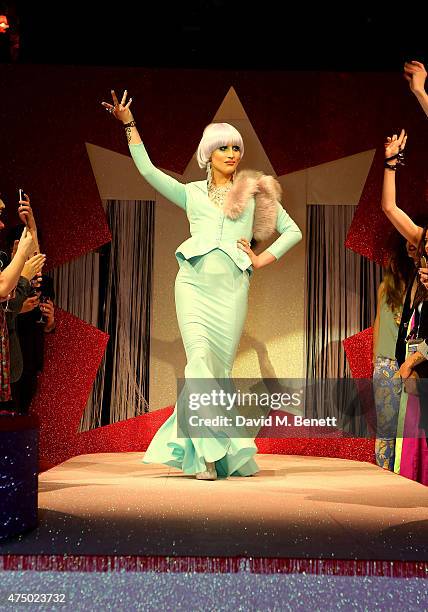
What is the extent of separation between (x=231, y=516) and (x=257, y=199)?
6.03 feet

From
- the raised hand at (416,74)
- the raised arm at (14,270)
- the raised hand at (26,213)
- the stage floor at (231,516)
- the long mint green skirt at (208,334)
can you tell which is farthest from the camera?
the raised hand at (26,213)

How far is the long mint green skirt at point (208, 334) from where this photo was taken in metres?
3.75

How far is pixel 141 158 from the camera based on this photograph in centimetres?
402

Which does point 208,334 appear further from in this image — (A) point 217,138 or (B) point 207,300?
(A) point 217,138

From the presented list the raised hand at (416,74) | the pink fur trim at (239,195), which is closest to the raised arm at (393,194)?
the raised hand at (416,74)

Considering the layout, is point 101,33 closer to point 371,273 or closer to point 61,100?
point 61,100

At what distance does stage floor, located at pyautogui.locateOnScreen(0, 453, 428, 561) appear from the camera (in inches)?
89.7

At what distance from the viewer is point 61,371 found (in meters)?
5.20

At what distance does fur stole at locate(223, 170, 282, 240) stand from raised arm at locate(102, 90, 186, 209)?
26cm

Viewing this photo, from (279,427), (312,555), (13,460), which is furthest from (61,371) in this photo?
(312,555)

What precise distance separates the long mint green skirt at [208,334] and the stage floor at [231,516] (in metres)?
0.10

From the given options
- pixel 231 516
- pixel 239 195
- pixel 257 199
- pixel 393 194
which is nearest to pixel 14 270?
pixel 231 516

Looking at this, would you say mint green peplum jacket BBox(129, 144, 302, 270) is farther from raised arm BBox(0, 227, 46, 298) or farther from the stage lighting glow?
raised arm BBox(0, 227, 46, 298)

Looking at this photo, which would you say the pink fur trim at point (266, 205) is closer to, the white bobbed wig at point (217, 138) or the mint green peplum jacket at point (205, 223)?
the mint green peplum jacket at point (205, 223)
